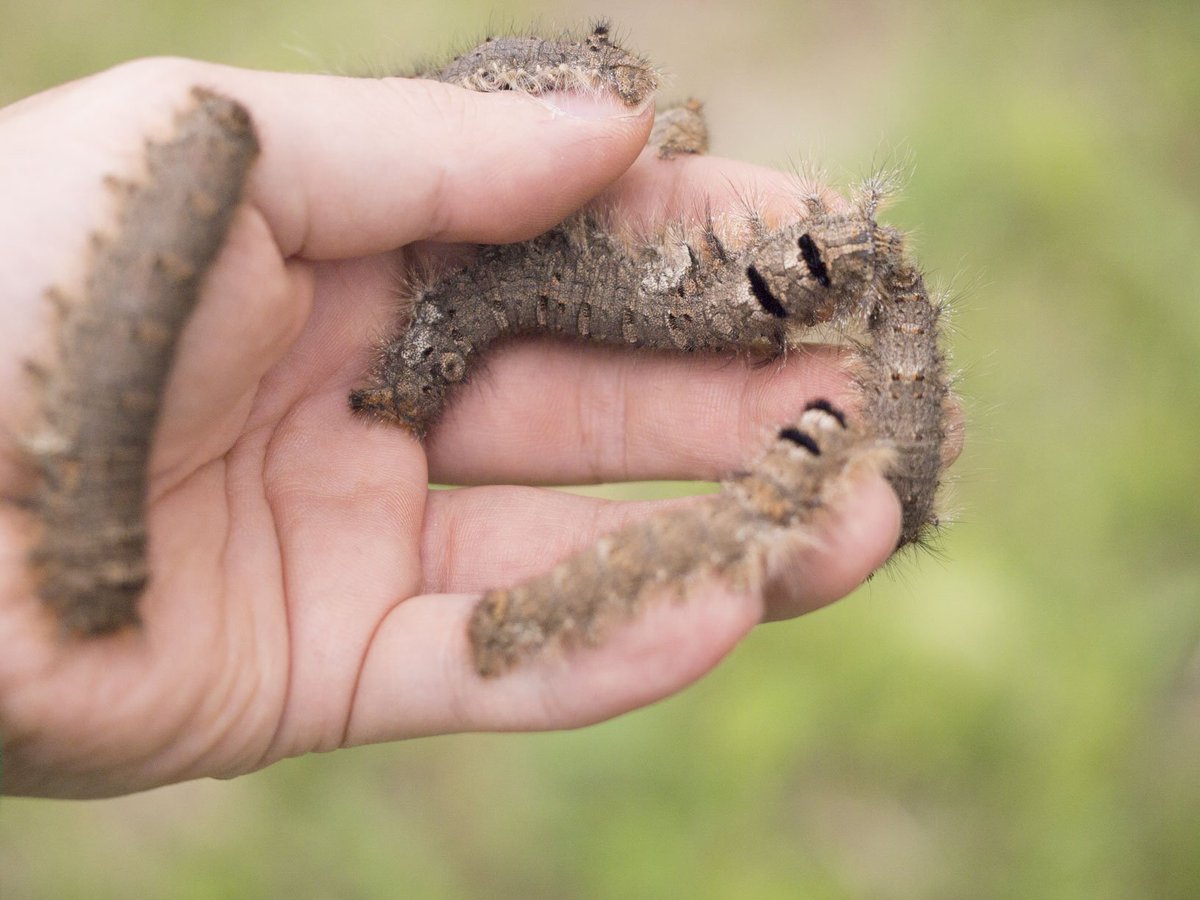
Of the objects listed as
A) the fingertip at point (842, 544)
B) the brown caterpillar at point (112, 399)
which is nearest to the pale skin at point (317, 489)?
the fingertip at point (842, 544)

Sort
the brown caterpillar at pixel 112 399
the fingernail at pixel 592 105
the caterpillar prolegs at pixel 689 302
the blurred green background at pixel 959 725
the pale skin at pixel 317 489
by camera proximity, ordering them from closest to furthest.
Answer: the brown caterpillar at pixel 112 399, the pale skin at pixel 317 489, the fingernail at pixel 592 105, the caterpillar prolegs at pixel 689 302, the blurred green background at pixel 959 725

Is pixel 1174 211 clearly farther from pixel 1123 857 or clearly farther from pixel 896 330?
pixel 1123 857

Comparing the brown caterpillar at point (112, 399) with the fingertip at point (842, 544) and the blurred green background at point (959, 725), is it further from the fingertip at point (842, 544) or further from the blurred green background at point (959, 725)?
the blurred green background at point (959, 725)

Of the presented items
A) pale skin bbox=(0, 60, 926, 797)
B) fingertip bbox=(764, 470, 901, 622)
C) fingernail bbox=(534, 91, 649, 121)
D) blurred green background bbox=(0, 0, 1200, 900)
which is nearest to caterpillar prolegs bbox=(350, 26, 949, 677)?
fingernail bbox=(534, 91, 649, 121)

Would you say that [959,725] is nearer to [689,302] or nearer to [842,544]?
[842,544]

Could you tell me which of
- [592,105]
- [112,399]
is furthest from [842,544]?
[112,399]

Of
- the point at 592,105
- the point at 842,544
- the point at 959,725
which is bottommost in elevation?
the point at 959,725

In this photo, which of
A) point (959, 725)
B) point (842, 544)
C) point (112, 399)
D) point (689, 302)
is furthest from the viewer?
point (959, 725)
